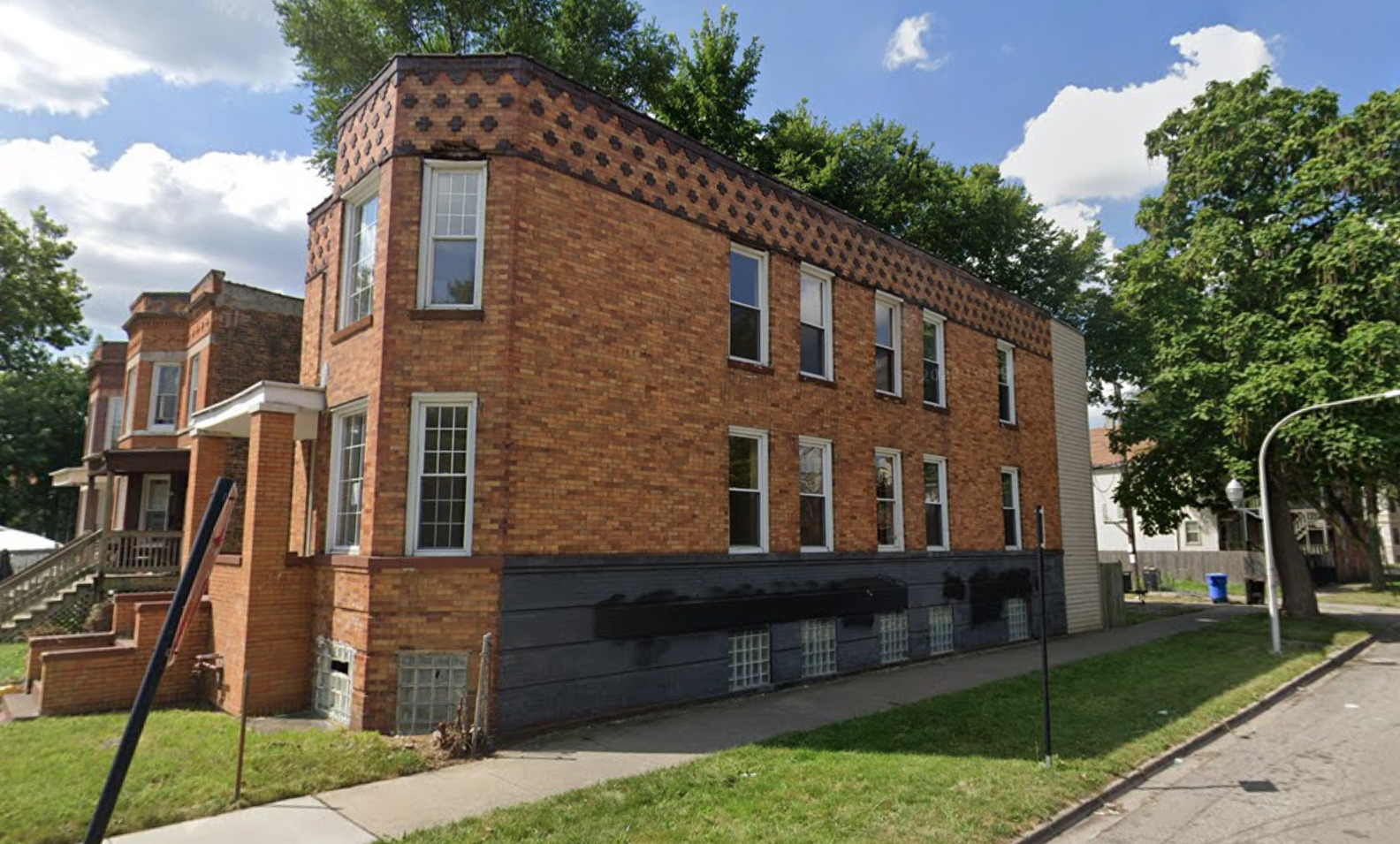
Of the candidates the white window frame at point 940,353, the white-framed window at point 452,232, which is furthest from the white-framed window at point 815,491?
the white-framed window at point 452,232

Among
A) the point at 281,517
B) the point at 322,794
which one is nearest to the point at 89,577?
the point at 281,517

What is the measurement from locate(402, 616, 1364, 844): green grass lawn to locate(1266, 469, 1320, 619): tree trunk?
537 inches

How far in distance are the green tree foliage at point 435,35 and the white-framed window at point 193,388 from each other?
10.9 meters

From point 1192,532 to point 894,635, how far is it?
38.6 metres

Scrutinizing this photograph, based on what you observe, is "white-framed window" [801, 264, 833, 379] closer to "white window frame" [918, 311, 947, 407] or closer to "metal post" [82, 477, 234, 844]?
"white window frame" [918, 311, 947, 407]

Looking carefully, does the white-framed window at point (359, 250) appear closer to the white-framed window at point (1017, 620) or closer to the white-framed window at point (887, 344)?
the white-framed window at point (887, 344)

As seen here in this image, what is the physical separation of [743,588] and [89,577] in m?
15.7

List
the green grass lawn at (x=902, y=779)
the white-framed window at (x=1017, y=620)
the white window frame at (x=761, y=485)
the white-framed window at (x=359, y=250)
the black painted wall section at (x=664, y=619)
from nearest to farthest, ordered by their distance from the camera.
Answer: the green grass lawn at (x=902, y=779)
the black painted wall section at (x=664, y=619)
the white-framed window at (x=359, y=250)
the white window frame at (x=761, y=485)
the white-framed window at (x=1017, y=620)

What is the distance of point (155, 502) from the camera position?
21266 millimetres

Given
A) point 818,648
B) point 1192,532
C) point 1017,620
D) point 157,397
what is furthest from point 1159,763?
point 1192,532

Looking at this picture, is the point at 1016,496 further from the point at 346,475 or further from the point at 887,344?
the point at 346,475

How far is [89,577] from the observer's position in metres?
17.0

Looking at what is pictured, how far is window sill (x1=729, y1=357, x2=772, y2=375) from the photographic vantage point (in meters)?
11.8

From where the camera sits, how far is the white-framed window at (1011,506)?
58.5ft
